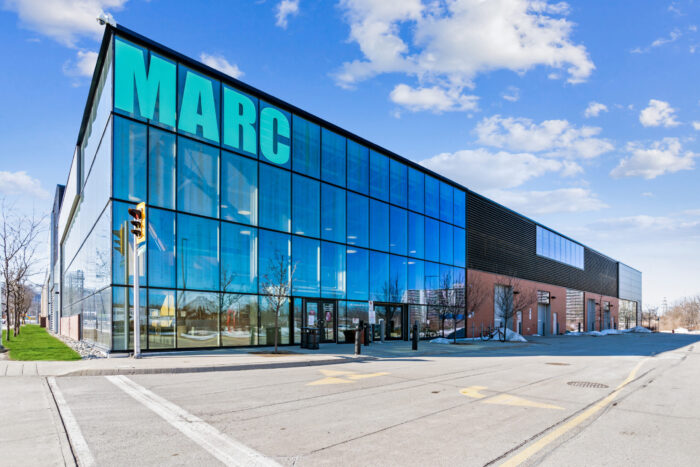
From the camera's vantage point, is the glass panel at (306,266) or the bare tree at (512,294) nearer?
the glass panel at (306,266)

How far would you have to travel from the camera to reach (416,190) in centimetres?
3459

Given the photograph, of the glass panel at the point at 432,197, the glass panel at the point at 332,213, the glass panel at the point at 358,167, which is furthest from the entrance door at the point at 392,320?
the glass panel at the point at 432,197

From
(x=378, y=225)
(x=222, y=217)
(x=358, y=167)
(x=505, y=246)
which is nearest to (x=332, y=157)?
(x=358, y=167)

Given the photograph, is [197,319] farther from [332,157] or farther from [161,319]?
[332,157]

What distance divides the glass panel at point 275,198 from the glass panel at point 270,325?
147 inches

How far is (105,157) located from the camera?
20.1 m

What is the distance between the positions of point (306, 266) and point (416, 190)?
12056mm

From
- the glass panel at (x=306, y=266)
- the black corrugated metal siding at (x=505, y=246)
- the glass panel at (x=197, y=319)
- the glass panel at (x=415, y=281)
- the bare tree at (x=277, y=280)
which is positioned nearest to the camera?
the glass panel at (x=197, y=319)

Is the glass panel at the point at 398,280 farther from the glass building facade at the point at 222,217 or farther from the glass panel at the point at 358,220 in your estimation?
the glass panel at the point at 358,220

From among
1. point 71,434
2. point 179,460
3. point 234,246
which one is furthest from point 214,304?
point 179,460

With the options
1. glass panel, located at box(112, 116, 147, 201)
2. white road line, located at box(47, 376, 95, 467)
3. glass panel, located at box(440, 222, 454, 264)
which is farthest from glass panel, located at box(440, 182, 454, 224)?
white road line, located at box(47, 376, 95, 467)

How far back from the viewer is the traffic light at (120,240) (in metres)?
18.2

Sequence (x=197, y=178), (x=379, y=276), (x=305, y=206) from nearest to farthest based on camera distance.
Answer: (x=197, y=178) < (x=305, y=206) < (x=379, y=276)

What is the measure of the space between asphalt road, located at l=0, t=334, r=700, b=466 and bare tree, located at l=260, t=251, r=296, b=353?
31.0 feet
